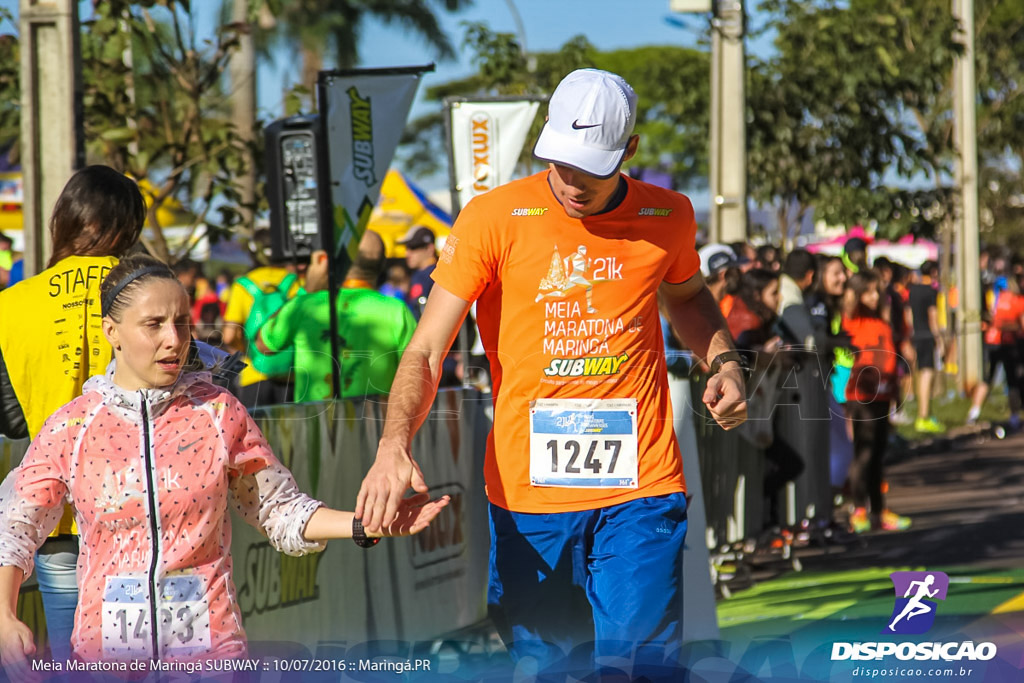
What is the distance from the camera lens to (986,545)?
30.9ft

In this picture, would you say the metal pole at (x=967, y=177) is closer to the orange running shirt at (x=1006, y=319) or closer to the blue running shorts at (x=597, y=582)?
the orange running shirt at (x=1006, y=319)

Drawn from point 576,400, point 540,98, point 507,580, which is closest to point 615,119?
point 576,400

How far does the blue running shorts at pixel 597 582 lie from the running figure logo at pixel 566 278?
0.57 m

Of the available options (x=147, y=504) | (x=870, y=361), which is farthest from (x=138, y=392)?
(x=870, y=361)

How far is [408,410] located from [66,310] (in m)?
1.13

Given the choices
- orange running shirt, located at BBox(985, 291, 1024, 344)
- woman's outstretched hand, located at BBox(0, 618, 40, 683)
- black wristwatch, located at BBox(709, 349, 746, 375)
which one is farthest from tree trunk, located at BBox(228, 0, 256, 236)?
orange running shirt, located at BBox(985, 291, 1024, 344)

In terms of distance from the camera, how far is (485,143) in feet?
32.4

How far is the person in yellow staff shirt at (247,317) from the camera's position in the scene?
23.1 ft

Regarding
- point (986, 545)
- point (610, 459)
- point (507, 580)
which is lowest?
point (986, 545)

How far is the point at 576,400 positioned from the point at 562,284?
1.01ft

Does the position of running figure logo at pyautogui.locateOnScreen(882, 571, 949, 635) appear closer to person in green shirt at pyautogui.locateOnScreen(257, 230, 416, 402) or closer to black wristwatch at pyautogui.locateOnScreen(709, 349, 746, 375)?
black wristwatch at pyautogui.locateOnScreen(709, 349, 746, 375)

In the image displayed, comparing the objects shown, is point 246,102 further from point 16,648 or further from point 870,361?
point 16,648

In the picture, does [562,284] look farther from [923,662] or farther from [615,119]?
[923,662]

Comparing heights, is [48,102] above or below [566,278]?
above
